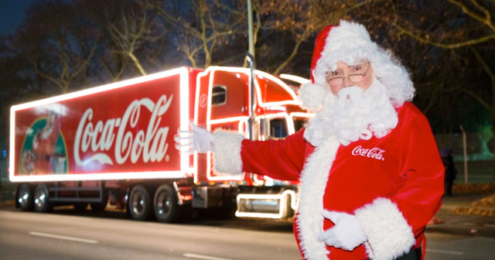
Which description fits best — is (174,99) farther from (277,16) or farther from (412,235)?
(412,235)

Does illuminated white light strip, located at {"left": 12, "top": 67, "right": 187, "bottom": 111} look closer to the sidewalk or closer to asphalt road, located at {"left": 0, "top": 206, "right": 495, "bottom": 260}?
asphalt road, located at {"left": 0, "top": 206, "right": 495, "bottom": 260}

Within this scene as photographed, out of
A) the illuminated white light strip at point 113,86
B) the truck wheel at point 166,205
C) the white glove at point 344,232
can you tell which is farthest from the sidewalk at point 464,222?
the white glove at point 344,232

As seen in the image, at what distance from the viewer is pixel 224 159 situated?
372 cm

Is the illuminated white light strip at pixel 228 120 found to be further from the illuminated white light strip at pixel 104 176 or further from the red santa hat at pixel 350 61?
the red santa hat at pixel 350 61

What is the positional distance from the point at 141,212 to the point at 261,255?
7.89 m

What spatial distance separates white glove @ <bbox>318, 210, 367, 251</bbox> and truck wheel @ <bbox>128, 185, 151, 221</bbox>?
1445 centimetres

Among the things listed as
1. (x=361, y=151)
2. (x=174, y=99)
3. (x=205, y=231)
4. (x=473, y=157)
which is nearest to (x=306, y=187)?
(x=361, y=151)

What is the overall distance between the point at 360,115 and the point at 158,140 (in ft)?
45.9

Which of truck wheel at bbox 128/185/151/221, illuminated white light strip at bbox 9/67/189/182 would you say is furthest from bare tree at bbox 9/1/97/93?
truck wheel at bbox 128/185/151/221

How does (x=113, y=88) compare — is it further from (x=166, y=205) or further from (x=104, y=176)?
(x=166, y=205)

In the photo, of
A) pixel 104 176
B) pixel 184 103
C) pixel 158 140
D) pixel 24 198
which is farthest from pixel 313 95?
pixel 24 198

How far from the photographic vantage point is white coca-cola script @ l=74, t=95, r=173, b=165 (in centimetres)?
1662

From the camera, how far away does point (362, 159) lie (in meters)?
2.88

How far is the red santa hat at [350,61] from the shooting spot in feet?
Result: 10.00
